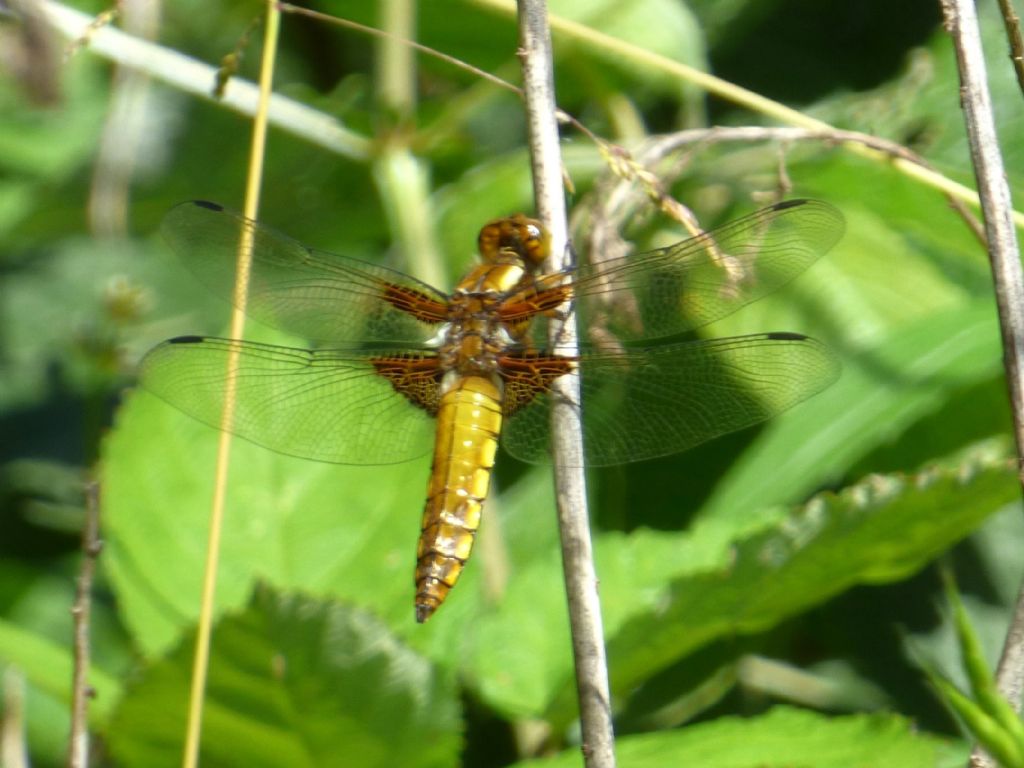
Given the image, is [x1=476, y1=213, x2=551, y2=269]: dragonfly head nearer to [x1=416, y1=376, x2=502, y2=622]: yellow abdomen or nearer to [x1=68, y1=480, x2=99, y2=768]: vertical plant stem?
[x1=416, y1=376, x2=502, y2=622]: yellow abdomen

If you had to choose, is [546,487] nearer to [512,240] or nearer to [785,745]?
[512,240]

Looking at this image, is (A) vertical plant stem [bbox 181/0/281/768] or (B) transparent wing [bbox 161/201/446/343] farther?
(B) transparent wing [bbox 161/201/446/343]

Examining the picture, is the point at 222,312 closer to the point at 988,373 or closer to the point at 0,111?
the point at 0,111

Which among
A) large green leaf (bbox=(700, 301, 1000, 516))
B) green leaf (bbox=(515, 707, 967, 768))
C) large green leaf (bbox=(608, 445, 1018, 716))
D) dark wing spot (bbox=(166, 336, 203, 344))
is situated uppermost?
dark wing spot (bbox=(166, 336, 203, 344))

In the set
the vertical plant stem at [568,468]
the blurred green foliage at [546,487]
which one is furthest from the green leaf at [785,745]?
the vertical plant stem at [568,468]

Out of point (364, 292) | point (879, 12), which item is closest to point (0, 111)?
point (364, 292)

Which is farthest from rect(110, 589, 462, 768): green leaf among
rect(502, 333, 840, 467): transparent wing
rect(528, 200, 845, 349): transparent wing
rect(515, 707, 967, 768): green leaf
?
rect(528, 200, 845, 349): transparent wing
